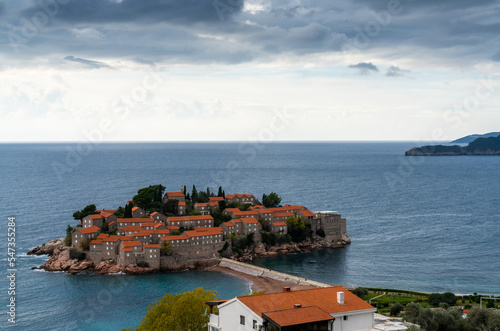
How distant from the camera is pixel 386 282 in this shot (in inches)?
2746

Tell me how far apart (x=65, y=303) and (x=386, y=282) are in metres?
41.2

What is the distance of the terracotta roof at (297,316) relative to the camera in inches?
1002

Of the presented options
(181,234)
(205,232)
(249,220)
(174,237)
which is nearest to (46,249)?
(174,237)

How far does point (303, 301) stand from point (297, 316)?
90.7 inches

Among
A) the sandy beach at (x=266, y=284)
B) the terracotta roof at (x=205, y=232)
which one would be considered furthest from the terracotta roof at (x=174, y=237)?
the sandy beach at (x=266, y=284)

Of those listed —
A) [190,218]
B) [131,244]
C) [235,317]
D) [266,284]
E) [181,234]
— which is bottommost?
[266,284]

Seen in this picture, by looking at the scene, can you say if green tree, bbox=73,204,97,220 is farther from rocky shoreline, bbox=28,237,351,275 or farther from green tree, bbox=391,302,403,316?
green tree, bbox=391,302,403,316

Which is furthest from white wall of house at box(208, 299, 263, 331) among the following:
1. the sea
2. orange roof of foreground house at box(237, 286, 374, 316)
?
the sea

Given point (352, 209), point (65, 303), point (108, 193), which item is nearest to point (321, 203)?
point (352, 209)

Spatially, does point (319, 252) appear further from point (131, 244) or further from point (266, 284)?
point (131, 244)

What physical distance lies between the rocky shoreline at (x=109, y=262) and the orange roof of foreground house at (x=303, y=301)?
4998 centimetres

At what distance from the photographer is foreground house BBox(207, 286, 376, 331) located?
85.1ft

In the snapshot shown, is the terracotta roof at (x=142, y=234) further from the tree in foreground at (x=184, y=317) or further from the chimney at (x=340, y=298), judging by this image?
the chimney at (x=340, y=298)

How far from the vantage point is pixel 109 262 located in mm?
76250
